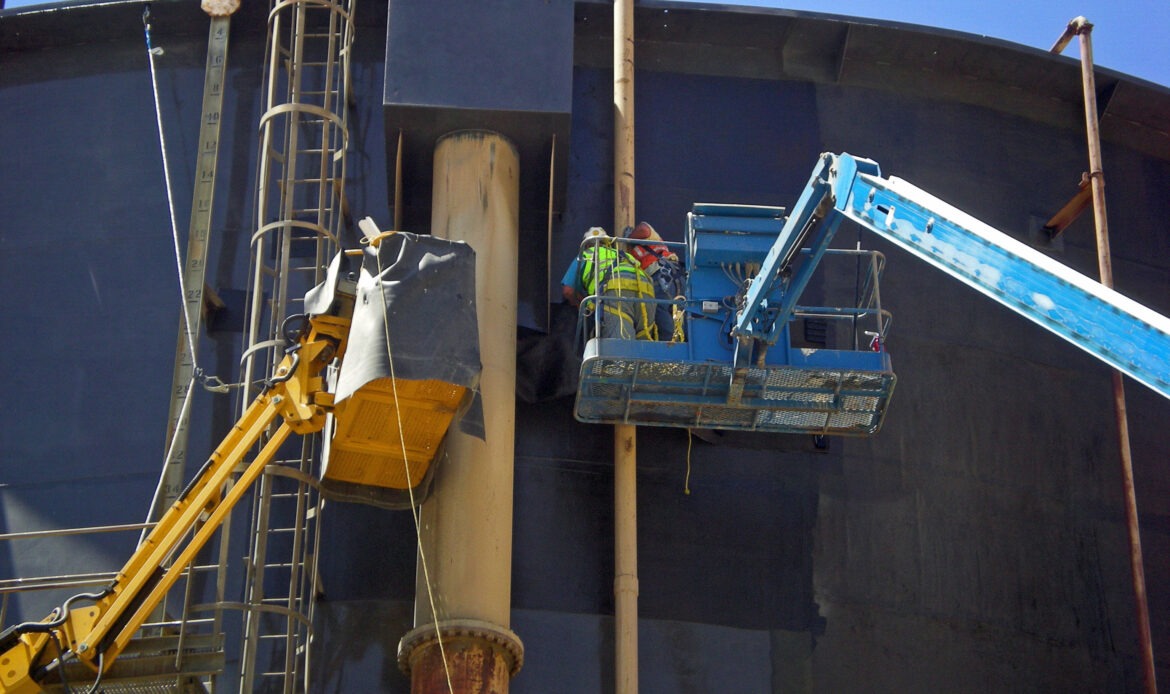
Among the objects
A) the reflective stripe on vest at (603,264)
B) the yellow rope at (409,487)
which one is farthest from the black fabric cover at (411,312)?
the reflective stripe on vest at (603,264)

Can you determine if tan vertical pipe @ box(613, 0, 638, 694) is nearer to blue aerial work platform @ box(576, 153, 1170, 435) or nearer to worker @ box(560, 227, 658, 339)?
blue aerial work platform @ box(576, 153, 1170, 435)

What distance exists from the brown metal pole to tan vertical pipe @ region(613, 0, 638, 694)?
5368mm

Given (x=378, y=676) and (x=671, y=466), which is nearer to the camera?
(x=378, y=676)

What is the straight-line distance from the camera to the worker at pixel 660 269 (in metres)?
14.7

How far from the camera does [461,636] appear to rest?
13094 mm

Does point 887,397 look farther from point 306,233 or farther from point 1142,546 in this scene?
point 306,233

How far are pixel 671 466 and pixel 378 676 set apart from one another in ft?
12.2

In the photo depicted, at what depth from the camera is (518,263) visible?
1612 cm

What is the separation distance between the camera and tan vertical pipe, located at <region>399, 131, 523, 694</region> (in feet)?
43.1

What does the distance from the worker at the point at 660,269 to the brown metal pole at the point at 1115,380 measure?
16.8ft

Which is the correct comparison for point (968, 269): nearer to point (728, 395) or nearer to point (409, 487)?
point (728, 395)

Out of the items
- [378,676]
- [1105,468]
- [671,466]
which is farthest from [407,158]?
[1105,468]

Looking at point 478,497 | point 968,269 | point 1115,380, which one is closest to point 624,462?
point 478,497

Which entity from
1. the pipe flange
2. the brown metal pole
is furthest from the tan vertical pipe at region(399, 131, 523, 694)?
the brown metal pole
